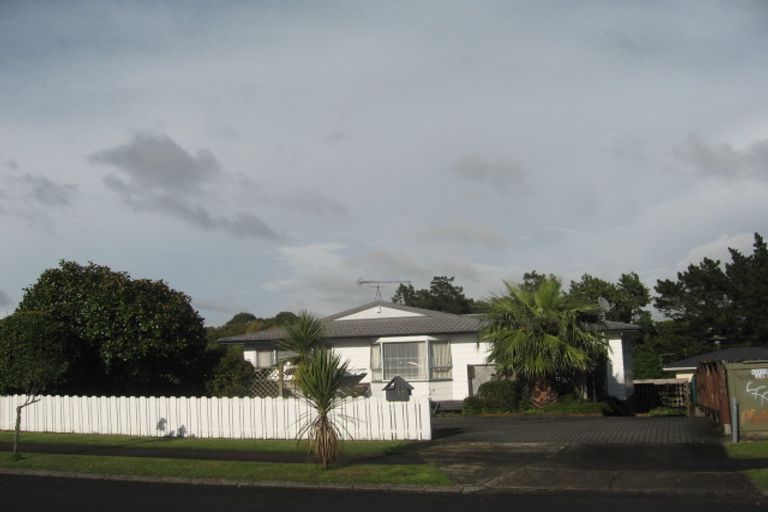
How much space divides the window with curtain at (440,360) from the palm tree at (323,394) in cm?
1765

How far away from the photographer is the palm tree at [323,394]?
15.5m

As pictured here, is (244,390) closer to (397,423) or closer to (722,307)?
(397,423)

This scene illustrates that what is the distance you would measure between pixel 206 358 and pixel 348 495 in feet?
56.9

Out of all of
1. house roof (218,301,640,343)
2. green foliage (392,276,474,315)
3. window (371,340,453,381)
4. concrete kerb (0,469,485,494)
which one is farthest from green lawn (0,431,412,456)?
green foliage (392,276,474,315)

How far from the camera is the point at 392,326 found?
35.2 m

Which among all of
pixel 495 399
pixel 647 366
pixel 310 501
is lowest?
pixel 310 501

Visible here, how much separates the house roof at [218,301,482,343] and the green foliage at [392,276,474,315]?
5916cm

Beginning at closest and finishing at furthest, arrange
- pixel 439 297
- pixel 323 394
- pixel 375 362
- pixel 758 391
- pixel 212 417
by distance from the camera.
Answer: pixel 323 394, pixel 758 391, pixel 212 417, pixel 375 362, pixel 439 297

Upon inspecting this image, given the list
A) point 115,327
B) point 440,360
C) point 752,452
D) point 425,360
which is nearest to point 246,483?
point 752,452

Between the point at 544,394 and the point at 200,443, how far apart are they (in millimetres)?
13126

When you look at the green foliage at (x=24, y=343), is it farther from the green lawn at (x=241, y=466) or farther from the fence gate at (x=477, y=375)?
the fence gate at (x=477, y=375)

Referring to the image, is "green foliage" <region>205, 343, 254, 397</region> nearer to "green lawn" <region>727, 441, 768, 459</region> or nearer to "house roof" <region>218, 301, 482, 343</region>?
"house roof" <region>218, 301, 482, 343</region>

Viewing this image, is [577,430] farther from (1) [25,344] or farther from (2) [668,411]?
(2) [668,411]

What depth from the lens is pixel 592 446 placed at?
1819 centimetres
